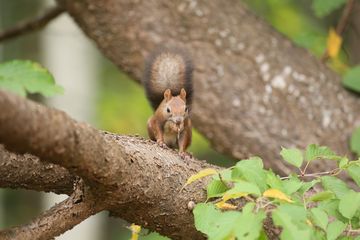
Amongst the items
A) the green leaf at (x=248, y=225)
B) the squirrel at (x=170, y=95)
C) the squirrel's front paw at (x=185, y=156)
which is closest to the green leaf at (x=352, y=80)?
the squirrel at (x=170, y=95)

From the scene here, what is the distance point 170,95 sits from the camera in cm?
269

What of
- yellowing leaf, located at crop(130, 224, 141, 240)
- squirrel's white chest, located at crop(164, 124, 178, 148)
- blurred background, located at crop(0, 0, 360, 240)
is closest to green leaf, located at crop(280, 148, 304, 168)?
yellowing leaf, located at crop(130, 224, 141, 240)

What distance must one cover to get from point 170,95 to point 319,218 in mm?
1086

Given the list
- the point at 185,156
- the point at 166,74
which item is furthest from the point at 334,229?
the point at 166,74

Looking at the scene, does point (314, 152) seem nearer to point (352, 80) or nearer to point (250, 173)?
point (250, 173)

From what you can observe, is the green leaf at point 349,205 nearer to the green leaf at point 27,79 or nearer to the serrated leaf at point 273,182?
the serrated leaf at point 273,182

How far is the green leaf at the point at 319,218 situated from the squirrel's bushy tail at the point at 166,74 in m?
1.10

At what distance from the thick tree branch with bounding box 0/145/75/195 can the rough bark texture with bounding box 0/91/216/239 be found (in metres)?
0.03

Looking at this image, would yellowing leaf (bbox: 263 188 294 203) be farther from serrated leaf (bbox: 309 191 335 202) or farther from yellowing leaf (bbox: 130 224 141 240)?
yellowing leaf (bbox: 130 224 141 240)

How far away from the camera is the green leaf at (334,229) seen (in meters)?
1.68

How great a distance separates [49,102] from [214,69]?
380 centimetres

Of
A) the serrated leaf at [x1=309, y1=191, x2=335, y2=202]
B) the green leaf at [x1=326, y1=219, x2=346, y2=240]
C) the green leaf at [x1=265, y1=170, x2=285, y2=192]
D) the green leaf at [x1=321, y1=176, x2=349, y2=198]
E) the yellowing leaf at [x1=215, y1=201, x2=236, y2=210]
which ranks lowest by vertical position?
the yellowing leaf at [x1=215, y1=201, x2=236, y2=210]

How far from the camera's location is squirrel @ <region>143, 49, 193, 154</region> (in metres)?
2.67

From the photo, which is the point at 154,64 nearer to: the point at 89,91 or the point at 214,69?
the point at 214,69
